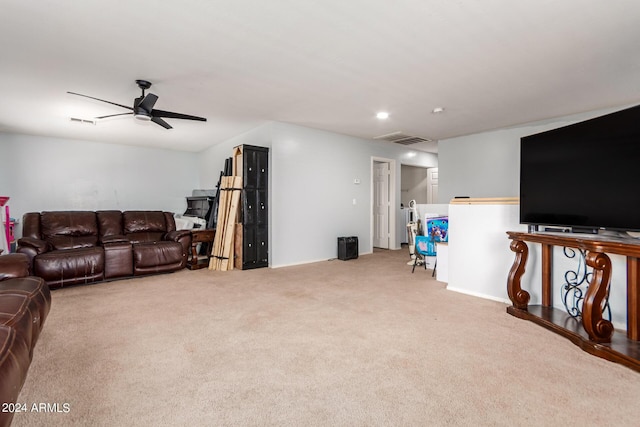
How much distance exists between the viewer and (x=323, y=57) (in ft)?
9.07

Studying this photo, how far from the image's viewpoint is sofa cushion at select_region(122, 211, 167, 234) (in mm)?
4891

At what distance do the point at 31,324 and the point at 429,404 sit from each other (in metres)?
2.10

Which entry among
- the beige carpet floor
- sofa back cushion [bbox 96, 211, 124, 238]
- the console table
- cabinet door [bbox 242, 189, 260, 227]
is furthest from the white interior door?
sofa back cushion [bbox 96, 211, 124, 238]

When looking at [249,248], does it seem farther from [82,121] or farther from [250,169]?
[82,121]

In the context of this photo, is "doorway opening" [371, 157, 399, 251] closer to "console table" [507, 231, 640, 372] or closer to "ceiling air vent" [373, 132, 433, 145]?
"ceiling air vent" [373, 132, 433, 145]

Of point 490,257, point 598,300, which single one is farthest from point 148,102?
point 598,300

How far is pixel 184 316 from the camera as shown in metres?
2.66

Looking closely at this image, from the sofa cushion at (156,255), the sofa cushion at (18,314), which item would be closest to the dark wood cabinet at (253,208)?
the sofa cushion at (156,255)

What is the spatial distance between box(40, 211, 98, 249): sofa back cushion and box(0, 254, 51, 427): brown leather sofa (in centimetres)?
230

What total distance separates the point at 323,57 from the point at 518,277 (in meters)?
2.70

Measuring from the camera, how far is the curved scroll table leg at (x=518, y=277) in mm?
2652

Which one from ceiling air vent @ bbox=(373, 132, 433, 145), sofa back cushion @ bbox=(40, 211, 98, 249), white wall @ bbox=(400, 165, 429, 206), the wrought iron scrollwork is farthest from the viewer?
white wall @ bbox=(400, 165, 429, 206)

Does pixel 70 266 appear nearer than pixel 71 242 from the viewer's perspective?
Yes

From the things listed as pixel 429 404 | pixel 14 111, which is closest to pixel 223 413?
pixel 429 404
